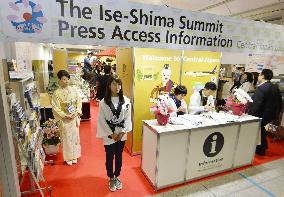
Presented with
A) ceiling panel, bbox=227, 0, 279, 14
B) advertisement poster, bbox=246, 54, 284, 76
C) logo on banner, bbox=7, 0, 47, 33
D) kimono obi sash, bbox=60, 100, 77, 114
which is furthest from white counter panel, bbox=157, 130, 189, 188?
ceiling panel, bbox=227, 0, 279, 14

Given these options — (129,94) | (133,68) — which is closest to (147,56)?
(133,68)

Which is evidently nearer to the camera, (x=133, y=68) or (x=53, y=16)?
(x=53, y=16)

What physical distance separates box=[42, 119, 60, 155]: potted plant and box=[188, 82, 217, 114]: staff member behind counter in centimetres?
263

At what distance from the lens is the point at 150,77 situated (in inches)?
148

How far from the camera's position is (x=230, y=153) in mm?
3385

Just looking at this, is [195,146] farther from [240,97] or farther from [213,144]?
[240,97]

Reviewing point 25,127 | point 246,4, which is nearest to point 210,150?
point 25,127

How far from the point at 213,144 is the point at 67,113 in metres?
2.52

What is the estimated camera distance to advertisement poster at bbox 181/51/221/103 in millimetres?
4047

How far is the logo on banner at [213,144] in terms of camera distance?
10.1 feet

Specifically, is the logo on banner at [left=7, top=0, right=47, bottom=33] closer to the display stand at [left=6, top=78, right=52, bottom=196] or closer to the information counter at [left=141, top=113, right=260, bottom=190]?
the display stand at [left=6, top=78, right=52, bottom=196]

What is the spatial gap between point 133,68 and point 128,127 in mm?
1283

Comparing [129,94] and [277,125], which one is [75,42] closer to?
[129,94]

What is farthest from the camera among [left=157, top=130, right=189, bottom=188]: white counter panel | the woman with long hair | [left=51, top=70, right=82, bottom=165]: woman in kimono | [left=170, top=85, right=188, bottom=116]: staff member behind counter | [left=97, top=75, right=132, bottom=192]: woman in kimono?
the woman with long hair
